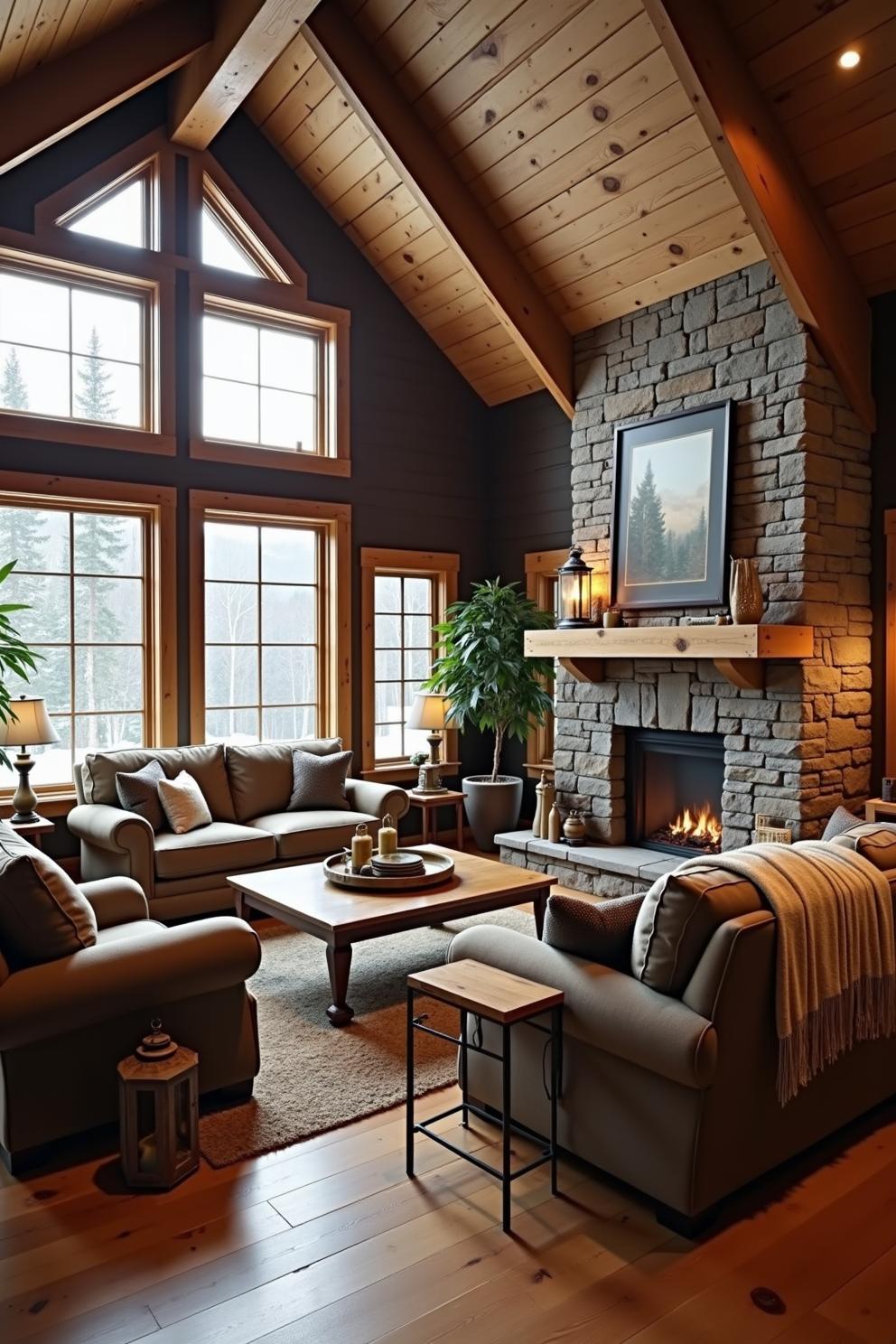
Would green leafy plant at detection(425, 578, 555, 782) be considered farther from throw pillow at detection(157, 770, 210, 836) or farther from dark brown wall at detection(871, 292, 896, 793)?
dark brown wall at detection(871, 292, 896, 793)

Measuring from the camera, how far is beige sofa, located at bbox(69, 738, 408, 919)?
16.2 ft

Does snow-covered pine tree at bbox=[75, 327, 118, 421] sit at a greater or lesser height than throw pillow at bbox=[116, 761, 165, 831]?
greater

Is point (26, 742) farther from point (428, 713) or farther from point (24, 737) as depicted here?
point (428, 713)

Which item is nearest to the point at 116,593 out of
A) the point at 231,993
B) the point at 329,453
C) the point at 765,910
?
the point at 329,453

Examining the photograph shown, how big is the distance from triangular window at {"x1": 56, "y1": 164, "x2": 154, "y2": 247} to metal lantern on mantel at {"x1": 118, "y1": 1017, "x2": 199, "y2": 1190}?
491cm

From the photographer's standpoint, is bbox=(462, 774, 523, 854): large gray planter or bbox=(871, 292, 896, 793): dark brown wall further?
bbox=(462, 774, 523, 854): large gray planter

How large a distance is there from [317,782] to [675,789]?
2214 mm

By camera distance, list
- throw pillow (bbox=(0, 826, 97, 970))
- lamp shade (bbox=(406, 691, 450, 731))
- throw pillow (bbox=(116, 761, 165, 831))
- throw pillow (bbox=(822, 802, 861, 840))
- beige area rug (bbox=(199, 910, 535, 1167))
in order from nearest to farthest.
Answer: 1. throw pillow (bbox=(0, 826, 97, 970))
2. beige area rug (bbox=(199, 910, 535, 1167))
3. throw pillow (bbox=(822, 802, 861, 840))
4. throw pillow (bbox=(116, 761, 165, 831))
5. lamp shade (bbox=(406, 691, 450, 731))

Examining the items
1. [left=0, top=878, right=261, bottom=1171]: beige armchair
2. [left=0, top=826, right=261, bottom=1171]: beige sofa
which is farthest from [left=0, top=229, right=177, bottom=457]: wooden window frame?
[left=0, top=878, right=261, bottom=1171]: beige armchair

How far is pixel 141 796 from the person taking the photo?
525cm

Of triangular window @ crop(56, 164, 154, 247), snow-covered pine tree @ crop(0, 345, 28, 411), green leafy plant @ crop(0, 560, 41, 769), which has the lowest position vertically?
green leafy plant @ crop(0, 560, 41, 769)

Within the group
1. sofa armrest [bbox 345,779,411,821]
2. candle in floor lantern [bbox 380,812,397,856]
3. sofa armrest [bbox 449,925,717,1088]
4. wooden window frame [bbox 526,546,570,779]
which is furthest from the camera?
wooden window frame [bbox 526,546,570,779]

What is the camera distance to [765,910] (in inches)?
101

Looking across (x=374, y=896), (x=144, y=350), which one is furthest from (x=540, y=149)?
(x=374, y=896)
